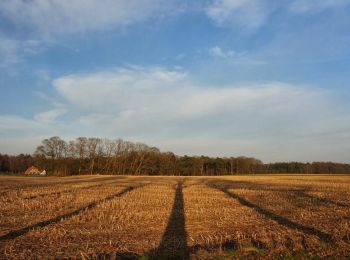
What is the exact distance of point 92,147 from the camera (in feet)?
422

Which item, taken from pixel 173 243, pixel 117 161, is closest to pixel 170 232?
pixel 173 243

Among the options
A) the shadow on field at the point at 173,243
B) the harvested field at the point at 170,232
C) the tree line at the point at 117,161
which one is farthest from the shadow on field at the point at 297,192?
the tree line at the point at 117,161

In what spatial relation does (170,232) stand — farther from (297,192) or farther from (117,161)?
(117,161)

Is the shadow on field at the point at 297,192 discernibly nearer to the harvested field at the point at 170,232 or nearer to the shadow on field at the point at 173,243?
the harvested field at the point at 170,232

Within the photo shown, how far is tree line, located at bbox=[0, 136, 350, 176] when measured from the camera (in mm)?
121812

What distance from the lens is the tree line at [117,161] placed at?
122m

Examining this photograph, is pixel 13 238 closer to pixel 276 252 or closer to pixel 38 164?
pixel 276 252

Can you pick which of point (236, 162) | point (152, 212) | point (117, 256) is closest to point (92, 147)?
point (236, 162)

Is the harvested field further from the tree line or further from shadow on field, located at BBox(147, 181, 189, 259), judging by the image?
the tree line

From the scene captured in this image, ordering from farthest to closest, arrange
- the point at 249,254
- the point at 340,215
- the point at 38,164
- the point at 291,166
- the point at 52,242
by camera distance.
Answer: the point at 291,166 < the point at 38,164 < the point at 340,215 < the point at 52,242 < the point at 249,254

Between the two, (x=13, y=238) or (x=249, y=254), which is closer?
(x=249, y=254)

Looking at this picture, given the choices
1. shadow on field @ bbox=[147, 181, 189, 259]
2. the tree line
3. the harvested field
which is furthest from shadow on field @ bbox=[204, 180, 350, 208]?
the tree line

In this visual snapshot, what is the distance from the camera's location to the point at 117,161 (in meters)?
128

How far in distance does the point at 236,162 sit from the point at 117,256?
152 m
